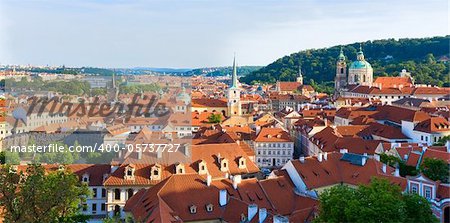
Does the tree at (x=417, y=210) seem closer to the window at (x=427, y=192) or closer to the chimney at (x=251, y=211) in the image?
the window at (x=427, y=192)

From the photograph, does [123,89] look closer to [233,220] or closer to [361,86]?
[361,86]

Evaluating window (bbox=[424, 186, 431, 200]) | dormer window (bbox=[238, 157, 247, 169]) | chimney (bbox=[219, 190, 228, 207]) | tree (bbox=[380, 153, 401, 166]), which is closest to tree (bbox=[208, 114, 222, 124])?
dormer window (bbox=[238, 157, 247, 169])

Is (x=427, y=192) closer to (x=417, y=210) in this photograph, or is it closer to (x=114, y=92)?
(x=417, y=210)

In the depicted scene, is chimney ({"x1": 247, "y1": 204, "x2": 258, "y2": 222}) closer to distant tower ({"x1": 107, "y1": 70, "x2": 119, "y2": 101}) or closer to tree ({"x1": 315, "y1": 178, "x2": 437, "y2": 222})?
tree ({"x1": 315, "y1": 178, "x2": 437, "y2": 222})

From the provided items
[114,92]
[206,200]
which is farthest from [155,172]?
[114,92]

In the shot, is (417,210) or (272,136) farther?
(272,136)

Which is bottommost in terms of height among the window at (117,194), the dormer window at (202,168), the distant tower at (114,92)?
the window at (117,194)

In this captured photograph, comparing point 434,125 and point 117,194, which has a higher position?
point 434,125

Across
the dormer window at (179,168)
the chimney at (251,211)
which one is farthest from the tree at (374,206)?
the dormer window at (179,168)
